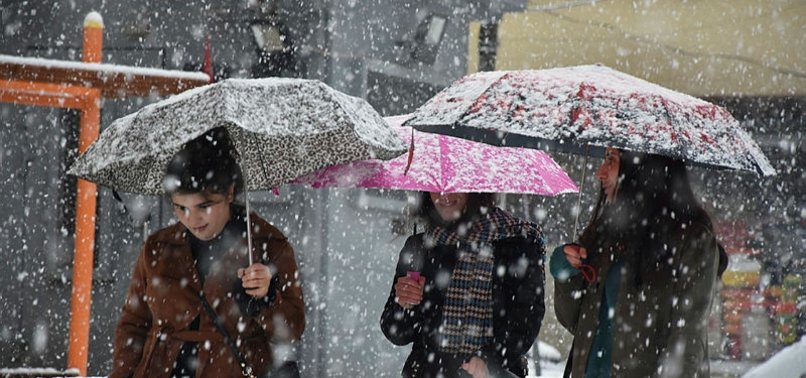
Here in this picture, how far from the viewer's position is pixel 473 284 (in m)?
5.45

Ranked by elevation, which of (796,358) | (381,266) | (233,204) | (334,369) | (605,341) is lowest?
(334,369)

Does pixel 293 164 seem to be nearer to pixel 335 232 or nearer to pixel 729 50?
pixel 335 232

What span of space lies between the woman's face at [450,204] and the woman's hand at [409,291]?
0.40 m

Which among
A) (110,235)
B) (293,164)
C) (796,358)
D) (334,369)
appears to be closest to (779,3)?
(334,369)

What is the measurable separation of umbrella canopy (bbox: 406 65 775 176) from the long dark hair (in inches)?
6.8

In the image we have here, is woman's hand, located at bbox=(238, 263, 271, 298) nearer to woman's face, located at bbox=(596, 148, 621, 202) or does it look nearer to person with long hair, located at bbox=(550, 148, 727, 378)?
person with long hair, located at bbox=(550, 148, 727, 378)

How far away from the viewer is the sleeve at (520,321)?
531 cm

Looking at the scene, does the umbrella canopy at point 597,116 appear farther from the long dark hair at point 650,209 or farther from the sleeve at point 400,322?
the sleeve at point 400,322

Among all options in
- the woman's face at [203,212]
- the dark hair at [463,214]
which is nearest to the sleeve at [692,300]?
the dark hair at [463,214]

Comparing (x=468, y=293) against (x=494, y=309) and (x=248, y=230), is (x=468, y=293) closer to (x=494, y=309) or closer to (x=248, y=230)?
(x=494, y=309)

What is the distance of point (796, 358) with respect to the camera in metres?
6.18

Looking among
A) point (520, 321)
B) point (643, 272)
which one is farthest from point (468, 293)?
point (643, 272)

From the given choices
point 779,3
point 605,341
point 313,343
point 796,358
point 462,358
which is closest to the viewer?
point 605,341

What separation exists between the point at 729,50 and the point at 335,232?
9.32 metres
